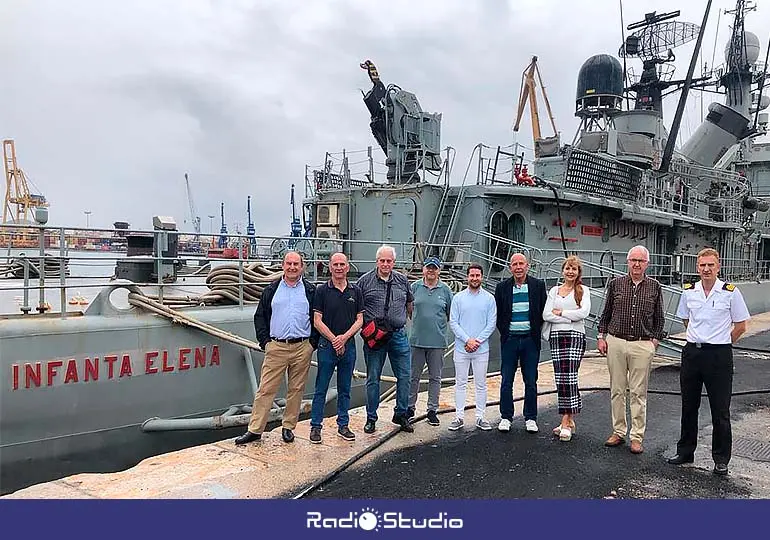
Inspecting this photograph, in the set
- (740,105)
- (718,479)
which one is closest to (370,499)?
(718,479)

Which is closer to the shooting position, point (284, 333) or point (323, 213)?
point (284, 333)

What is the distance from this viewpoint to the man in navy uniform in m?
4.56

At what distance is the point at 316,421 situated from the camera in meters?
5.38

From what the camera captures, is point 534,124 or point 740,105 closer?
point 740,105

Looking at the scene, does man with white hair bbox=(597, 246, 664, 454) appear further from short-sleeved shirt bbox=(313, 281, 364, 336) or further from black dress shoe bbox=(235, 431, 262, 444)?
black dress shoe bbox=(235, 431, 262, 444)

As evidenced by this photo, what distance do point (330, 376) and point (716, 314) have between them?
3.13 metres

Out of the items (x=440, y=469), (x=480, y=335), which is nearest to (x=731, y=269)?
(x=480, y=335)

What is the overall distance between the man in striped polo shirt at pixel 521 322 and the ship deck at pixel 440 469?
0.55 meters

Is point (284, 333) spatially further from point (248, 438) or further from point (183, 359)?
point (183, 359)

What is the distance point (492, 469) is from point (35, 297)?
7.98 m

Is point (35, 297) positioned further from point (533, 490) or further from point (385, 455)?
point (533, 490)

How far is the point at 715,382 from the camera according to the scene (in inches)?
180

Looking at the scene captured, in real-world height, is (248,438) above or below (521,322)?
below

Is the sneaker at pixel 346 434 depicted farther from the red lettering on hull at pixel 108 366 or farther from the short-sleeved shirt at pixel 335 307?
the red lettering on hull at pixel 108 366
